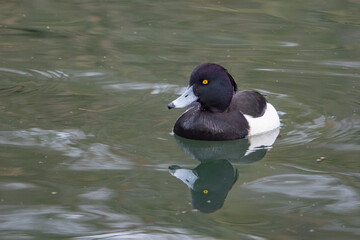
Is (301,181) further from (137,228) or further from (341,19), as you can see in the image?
(341,19)

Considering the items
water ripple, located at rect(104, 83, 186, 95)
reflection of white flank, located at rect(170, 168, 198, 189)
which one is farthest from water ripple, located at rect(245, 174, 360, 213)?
water ripple, located at rect(104, 83, 186, 95)

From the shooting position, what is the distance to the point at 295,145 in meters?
9.05

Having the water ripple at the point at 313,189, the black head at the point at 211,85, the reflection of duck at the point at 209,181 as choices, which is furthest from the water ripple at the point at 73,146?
the water ripple at the point at 313,189

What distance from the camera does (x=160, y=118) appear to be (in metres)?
10.0

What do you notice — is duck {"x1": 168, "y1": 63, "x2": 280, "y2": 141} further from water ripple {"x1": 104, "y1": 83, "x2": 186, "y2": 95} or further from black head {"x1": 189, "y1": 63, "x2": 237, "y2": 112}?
water ripple {"x1": 104, "y1": 83, "x2": 186, "y2": 95}

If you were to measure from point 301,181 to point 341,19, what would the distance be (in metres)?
7.80

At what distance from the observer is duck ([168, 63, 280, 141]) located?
9.22 metres

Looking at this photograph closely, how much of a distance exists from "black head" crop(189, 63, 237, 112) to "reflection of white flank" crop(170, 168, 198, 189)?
1258mm

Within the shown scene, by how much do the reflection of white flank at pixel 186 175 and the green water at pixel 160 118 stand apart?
9cm

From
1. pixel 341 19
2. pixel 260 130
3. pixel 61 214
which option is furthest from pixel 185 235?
pixel 341 19

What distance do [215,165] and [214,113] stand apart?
94 centimetres

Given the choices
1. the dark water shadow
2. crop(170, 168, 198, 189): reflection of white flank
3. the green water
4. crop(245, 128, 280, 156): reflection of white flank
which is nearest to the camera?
the green water

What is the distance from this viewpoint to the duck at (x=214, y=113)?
9219 millimetres

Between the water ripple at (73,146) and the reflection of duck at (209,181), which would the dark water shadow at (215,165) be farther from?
the water ripple at (73,146)
